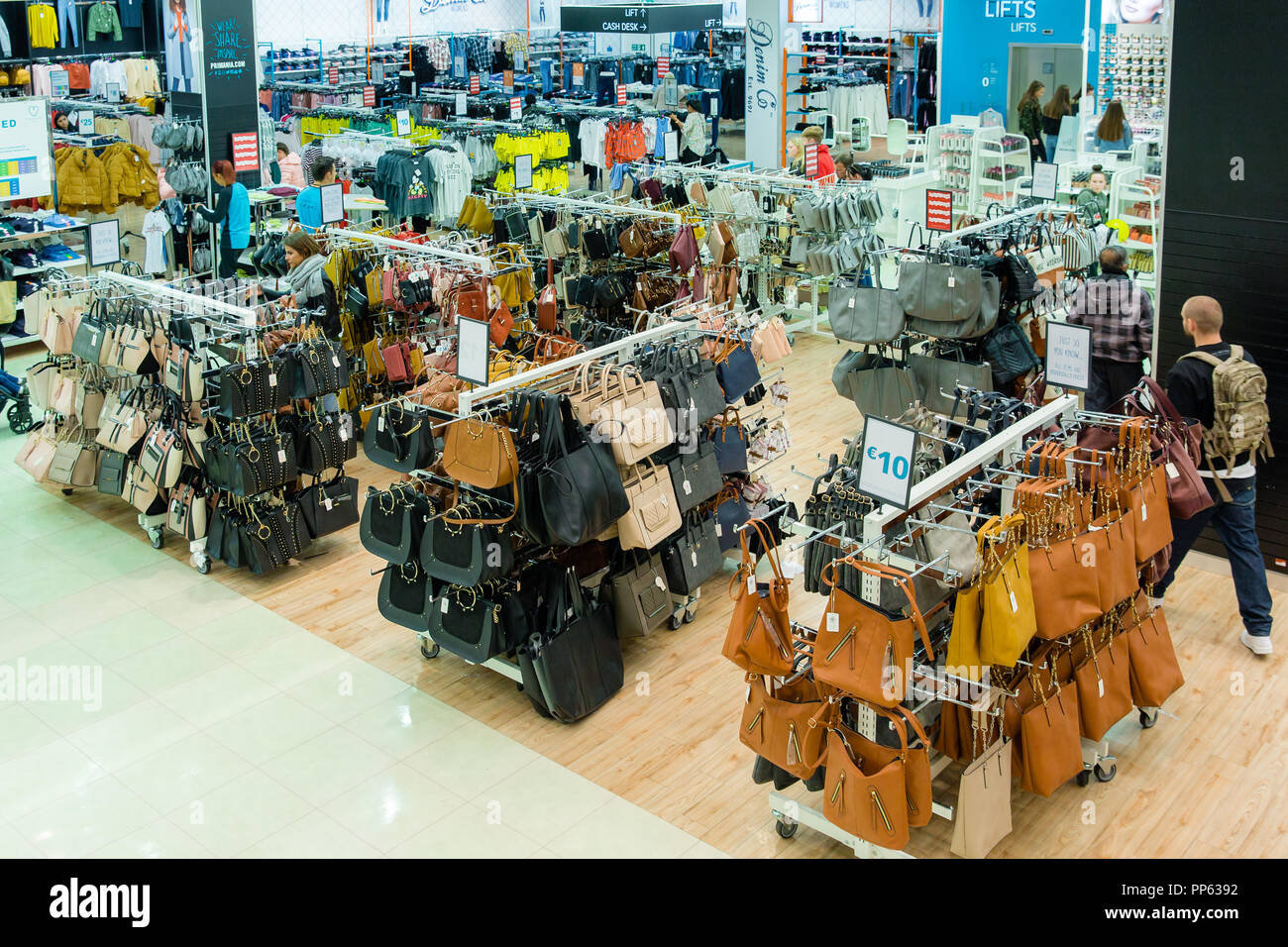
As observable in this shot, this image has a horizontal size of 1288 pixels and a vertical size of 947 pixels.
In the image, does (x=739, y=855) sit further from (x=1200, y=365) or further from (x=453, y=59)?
(x=453, y=59)

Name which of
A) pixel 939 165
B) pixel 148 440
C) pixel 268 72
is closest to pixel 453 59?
pixel 268 72

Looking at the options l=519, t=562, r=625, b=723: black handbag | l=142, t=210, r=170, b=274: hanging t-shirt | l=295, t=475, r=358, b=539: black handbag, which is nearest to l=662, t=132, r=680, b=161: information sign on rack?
l=142, t=210, r=170, b=274: hanging t-shirt

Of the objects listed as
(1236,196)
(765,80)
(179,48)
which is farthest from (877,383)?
(765,80)

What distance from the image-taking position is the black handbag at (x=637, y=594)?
18.7 feet

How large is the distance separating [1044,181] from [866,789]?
692cm

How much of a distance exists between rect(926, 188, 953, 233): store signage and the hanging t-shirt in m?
5.65

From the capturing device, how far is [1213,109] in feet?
20.7

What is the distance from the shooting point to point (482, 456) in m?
5.08

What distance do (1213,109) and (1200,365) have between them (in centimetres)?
162

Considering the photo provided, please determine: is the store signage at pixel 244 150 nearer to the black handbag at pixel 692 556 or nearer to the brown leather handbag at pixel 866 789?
the black handbag at pixel 692 556

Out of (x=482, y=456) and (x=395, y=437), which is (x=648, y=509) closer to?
(x=482, y=456)

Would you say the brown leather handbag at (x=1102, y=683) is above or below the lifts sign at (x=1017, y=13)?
below

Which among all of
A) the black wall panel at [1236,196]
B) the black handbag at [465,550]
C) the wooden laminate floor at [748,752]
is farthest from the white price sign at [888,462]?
the black wall panel at [1236,196]

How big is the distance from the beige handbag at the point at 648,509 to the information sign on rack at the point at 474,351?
2.49 feet
